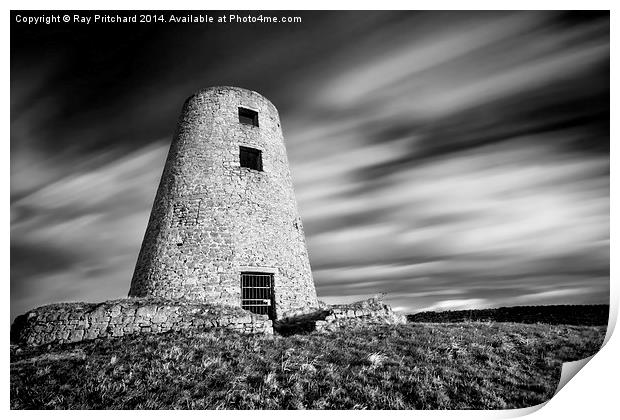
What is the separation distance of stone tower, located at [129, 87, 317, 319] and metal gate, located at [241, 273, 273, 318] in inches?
1.3

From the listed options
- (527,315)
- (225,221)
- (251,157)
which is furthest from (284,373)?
(527,315)

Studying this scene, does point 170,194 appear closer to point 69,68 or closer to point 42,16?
point 69,68

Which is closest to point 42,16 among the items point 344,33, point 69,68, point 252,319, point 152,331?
point 69,68

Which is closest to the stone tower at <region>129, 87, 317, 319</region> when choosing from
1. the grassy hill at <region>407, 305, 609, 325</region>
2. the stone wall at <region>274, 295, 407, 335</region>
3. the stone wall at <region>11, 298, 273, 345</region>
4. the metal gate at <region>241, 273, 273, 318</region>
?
the metal gate at <region>241, 273, 273, 318</region>

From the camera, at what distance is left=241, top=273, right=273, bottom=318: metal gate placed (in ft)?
42.4

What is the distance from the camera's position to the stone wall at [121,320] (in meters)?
9.49

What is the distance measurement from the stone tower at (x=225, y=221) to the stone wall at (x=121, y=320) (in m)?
1.58

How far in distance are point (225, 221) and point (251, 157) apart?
13.6 feet

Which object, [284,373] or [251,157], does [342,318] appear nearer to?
[284,373]

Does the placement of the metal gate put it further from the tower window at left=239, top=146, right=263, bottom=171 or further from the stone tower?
the tower window at left=239, top=146, right=263, bottom=171

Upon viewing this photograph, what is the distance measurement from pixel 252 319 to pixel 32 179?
241 inches

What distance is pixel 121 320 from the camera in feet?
32.2

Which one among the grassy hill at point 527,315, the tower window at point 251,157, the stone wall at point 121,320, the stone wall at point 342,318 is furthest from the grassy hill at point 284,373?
the tower window at point 251,157

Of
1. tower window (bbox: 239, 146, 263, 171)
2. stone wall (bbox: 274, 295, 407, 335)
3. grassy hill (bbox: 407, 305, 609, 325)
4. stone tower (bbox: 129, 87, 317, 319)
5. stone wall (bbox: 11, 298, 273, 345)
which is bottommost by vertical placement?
grassy hill (bbox: 407, 305, 609, 325)
